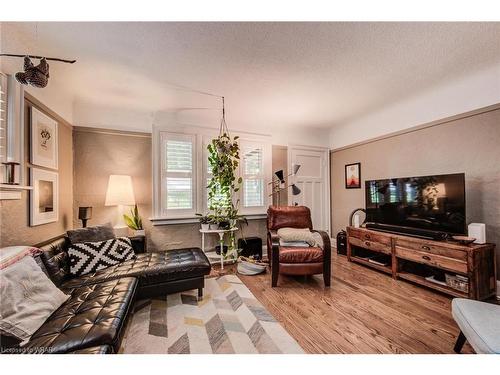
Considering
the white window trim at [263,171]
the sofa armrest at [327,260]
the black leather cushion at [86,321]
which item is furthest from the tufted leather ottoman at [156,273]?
the white window trim at [263,171]

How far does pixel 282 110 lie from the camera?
326 centimetres

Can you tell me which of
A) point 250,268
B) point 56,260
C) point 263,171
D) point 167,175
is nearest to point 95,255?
point 56,260

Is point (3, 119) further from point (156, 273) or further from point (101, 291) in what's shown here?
point (156, 273)

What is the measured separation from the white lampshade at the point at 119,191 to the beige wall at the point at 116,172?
29cm

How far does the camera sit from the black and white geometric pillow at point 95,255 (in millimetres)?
1880

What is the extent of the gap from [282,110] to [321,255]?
2228 millimetres

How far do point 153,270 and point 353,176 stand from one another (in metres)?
3.60

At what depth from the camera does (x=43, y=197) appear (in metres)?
2.08

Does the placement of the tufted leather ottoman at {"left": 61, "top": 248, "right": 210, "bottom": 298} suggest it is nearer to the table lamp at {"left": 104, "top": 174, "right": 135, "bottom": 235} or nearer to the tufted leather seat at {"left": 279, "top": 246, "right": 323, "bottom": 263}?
the table lamp at {"left": 104, "top": 174, "right": 135, "bottom": 235}

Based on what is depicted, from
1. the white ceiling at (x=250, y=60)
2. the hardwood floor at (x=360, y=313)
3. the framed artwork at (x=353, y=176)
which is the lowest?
the hardwood floor at (x=360, y=313)

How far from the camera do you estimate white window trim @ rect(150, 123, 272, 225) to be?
3.12 meters

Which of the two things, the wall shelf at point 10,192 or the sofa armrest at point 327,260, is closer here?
the wall shelf at point 10,192

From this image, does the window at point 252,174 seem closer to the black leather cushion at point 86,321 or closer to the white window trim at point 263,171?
the white window trim at point 263,171
